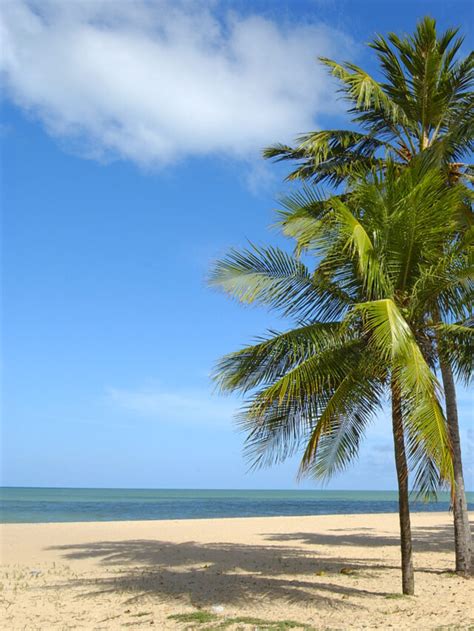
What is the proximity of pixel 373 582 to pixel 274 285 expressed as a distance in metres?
4.99

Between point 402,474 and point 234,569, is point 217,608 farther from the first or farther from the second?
point 234,569

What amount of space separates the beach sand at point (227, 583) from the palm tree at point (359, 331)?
3.27ft

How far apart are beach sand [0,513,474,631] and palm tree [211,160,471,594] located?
100cm

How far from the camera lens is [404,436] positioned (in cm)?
785

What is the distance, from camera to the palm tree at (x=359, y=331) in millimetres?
7750

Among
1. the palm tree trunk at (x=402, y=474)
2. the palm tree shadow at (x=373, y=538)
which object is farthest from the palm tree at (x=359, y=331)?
the palm tree shadow at (x=373, y=538)

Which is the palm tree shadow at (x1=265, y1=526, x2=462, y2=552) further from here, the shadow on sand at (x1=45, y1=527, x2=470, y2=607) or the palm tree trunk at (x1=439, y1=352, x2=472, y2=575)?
the palm tree trunk at (x1=439, y1=352, x2=472, y2=575)

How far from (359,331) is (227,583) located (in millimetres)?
4637

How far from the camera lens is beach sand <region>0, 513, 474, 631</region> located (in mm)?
7727

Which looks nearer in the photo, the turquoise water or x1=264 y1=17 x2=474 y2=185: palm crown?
x1=264 y1=17 x2=474 y2=185: palm crown

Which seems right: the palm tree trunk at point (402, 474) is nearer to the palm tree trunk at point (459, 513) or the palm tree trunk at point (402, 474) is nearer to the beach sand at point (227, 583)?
the beach sand at point (227, 583)

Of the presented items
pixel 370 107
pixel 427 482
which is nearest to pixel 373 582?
pixel 427 482

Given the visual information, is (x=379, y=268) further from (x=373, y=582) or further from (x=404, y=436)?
(x=373, y=582)

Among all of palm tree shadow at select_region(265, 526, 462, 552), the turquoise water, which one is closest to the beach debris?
palm tree shadow at select_region(265, 526, 462, 552)
